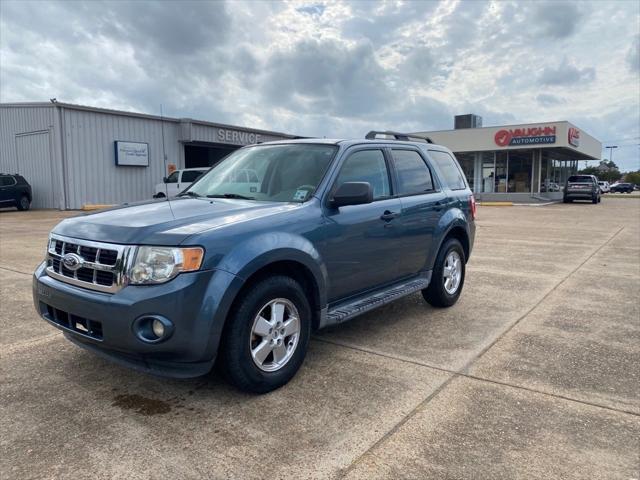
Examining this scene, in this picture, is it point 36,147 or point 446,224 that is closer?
point 446,224

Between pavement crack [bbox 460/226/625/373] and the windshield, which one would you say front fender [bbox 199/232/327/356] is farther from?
pavement crack [bbox 460/226/625/373]

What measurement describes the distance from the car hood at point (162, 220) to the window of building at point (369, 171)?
74cm

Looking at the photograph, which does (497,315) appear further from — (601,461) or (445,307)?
(601,461)

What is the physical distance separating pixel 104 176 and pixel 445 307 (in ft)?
67.2

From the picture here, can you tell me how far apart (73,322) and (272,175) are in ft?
6.39

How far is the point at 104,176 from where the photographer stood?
22.4 meters

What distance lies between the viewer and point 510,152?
36.0 m

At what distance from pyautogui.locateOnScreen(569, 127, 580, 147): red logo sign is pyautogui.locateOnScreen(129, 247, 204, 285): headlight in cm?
3490

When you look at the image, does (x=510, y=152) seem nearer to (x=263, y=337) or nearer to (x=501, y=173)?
(x=501, y=173)

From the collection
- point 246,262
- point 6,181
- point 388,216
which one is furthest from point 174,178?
point 246,262

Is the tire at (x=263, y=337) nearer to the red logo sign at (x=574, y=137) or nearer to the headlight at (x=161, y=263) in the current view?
the headlight at (x=161, y=263)

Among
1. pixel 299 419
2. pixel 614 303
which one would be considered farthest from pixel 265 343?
pixel 614 303

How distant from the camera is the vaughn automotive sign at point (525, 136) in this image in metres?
32.3

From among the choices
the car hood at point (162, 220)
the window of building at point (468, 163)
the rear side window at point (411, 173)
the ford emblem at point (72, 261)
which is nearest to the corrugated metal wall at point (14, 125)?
the rear side window at point (411, 173)
